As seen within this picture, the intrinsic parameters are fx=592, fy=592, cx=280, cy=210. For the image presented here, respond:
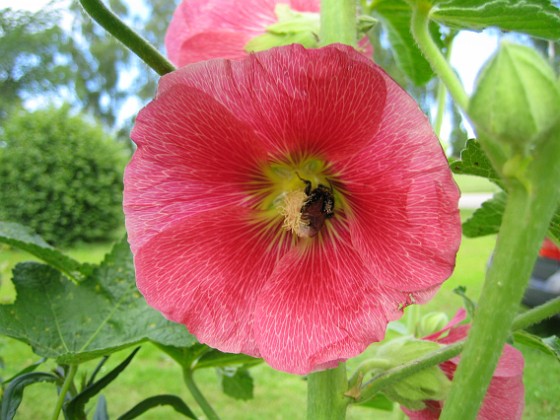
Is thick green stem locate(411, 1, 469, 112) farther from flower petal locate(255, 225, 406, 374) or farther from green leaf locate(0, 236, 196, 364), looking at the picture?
green leaf locate(0, 236, 196, 364)

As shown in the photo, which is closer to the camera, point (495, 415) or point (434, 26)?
point (495, 415)

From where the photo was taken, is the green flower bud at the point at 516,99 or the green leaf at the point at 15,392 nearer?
the green flower bud at the point at 516,99

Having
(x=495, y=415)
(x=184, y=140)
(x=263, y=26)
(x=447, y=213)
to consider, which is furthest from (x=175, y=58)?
(x=495, y=415)

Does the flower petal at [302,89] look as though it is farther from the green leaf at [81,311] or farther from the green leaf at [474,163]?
the green leaf at [81,311]

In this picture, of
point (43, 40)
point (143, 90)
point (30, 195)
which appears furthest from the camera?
point (143, 90)

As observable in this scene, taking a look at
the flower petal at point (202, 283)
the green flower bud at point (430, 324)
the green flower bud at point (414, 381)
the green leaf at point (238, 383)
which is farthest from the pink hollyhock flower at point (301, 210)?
the green leaf at point (238, 383)

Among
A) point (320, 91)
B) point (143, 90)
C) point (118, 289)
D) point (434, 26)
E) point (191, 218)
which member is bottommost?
point (118, 289)

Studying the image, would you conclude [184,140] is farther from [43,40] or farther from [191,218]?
[43,40]

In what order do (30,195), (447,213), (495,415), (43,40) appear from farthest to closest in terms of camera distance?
(43,40) < (30,195) < (495,415) < (447,213)
